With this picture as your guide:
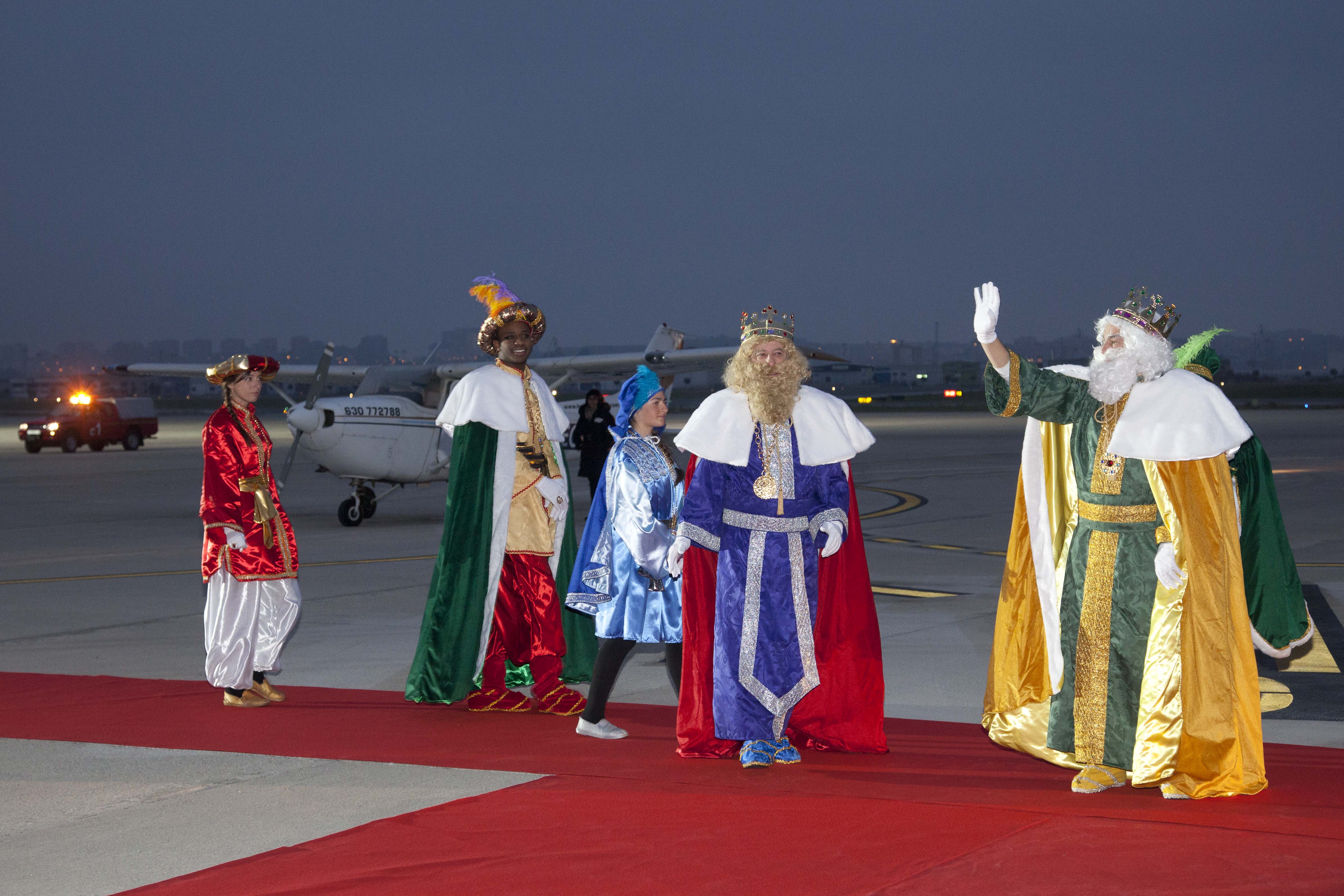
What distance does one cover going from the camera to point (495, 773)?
5070mm

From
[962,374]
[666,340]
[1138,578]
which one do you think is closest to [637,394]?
[1138,578]

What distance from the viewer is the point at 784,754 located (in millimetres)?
5250

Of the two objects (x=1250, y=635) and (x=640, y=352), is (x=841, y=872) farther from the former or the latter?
(x=640, y=352)

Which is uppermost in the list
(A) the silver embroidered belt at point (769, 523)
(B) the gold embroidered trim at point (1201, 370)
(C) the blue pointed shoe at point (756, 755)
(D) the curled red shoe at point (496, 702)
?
(B) the gold embroidered trim at point (1201, 370)

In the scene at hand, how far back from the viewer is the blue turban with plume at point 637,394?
5.75 metres

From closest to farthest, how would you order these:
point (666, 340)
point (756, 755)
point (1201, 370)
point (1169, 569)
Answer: point (1169, 569), point (756, 755), point (1201, 370), point (666, 340)

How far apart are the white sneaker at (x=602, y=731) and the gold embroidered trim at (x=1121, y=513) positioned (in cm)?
210

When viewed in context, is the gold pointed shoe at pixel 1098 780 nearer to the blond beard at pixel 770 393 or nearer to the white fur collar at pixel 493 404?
the blond beard at pixel 770 393

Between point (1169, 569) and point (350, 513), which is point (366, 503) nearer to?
point (350, 513)

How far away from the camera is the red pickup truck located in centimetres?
3250

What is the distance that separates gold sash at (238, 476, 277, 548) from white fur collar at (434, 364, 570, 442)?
924mm

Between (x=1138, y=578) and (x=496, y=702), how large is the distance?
3.00 meters

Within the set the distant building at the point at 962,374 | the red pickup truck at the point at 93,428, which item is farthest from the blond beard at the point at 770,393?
the distant building at the point at 962,374

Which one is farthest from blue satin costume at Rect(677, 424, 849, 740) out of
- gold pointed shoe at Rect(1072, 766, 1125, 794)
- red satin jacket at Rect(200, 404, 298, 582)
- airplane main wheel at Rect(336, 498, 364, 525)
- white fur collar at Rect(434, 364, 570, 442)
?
airplane main wheel at Rect(336, 498, 364, 525)
